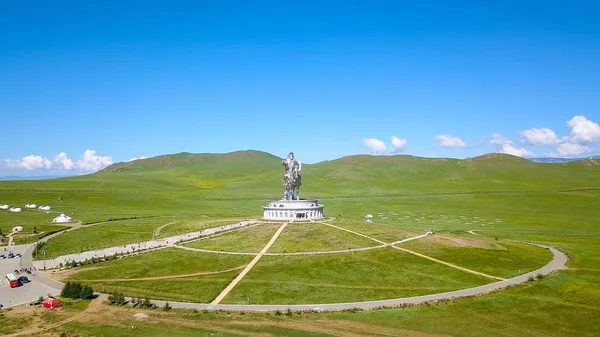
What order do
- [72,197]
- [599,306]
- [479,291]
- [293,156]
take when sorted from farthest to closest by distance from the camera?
[72,197], [293,156], [479,291], [599,306]

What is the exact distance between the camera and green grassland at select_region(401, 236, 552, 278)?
3167 inches

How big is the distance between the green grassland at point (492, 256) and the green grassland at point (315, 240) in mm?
9875

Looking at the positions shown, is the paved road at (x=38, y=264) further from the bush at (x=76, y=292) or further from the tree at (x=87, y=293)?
the tree at (x=87, y=293)

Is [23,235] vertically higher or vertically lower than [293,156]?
lower

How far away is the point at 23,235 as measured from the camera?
387ft

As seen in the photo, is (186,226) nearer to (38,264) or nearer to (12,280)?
(38,264)

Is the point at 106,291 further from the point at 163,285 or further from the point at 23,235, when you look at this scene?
the point at 23,235

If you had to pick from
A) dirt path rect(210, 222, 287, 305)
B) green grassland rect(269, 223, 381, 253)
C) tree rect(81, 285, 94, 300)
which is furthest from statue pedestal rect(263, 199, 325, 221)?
tree rect(81, 285, 94, 300)

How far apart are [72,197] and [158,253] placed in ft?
402

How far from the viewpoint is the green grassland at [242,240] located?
299 feet

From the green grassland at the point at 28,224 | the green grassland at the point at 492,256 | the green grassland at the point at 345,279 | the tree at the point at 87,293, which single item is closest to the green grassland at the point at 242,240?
the green grassland at the point at 345,279

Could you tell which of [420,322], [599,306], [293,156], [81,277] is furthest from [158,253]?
[599,306]

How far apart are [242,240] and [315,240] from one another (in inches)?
569

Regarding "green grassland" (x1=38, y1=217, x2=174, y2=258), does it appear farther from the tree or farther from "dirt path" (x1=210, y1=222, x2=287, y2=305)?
the tree
